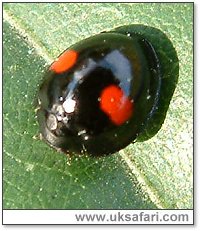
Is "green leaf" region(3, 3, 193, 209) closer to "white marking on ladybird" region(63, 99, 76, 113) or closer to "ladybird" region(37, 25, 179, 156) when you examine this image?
"ladybird" region(37, 25, 179, 156)

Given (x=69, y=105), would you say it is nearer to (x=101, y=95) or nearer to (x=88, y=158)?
(x=101, y=95)

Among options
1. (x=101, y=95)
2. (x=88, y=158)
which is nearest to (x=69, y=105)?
(x=101, y=95)

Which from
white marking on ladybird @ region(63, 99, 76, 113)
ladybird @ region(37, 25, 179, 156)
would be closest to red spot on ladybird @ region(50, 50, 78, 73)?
ladybird @ region(37, 25, 179, 156)

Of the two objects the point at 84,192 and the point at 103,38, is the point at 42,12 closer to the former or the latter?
the point at 103,38

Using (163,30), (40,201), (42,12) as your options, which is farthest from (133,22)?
(40,201)

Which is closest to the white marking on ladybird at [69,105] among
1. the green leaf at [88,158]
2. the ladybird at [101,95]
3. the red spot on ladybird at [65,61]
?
the ladybird at [101,95]

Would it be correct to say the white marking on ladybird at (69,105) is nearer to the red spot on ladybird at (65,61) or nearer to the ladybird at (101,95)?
the ladybird at (101,95)
